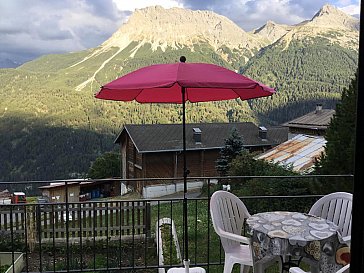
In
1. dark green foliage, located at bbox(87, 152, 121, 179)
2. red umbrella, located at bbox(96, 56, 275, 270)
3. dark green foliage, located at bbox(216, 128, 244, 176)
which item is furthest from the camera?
dark green foliage, located at bbox(87, 152, 121, 179)

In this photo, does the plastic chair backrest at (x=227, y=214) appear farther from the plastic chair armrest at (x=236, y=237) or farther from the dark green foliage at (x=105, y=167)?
the dark green foliage at (x=105, y=167)

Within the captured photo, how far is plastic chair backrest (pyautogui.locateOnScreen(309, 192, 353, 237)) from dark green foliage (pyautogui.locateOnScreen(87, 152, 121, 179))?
74.7 feet

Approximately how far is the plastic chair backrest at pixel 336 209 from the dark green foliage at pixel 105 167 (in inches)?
897

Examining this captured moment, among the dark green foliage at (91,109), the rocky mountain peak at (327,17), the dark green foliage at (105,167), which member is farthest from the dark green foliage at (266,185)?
the rocky mountain peak at (327,17)

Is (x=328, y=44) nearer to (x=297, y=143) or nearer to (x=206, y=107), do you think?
(x=206, y=107)

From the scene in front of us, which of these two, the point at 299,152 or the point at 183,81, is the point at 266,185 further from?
the point at 183,81

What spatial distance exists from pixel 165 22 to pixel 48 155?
136 feet

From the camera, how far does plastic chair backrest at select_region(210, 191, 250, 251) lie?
291 cm

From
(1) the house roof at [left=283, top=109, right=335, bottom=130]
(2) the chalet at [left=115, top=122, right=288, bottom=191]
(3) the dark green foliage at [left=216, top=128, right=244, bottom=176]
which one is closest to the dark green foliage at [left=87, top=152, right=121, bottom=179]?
(2) the chalet at [left=115, top=122, right=288, bottom=191]

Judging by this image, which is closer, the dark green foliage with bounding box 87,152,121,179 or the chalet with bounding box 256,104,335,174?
the chalet with bounding box 256,104,335,174

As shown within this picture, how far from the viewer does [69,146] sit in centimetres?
2916

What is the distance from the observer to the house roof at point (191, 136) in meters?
22.0

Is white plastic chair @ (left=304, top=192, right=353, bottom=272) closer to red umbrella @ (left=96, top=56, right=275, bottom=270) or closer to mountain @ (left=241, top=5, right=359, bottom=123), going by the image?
red umbrella @ (left=96, top=56, right=275, bottom=270)

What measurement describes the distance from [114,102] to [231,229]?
32.0m
